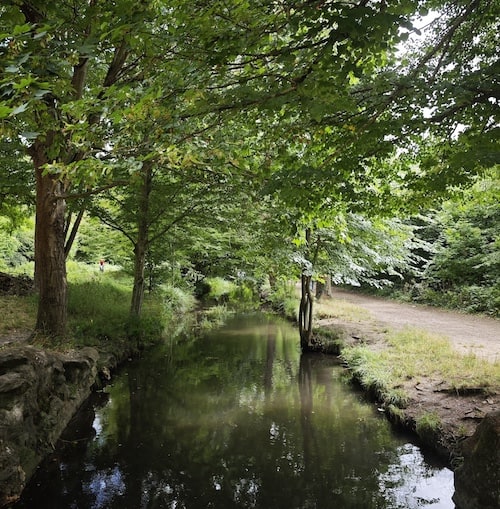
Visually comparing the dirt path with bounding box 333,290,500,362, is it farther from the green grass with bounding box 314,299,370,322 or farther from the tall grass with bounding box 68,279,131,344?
the tall grass with bounding box 68,279,131,344

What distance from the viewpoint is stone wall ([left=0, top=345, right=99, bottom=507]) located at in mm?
5110

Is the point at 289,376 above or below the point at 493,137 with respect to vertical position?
below

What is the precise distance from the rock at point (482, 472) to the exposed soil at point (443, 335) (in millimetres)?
1291

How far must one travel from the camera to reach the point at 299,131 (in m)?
6.18

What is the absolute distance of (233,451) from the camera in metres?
6.98

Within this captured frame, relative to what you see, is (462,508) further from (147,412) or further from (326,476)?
(147,412)

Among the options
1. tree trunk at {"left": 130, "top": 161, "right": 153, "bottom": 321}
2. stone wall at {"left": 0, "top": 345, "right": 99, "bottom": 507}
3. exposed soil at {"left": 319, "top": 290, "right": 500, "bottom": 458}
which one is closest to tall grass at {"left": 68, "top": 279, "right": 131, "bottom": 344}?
tree trunk at {"left": 130, "top": 161, "right": 153, "bottom": 321}

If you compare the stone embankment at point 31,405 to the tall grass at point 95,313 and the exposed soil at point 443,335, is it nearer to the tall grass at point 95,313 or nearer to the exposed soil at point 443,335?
the tall grass at point 95,313

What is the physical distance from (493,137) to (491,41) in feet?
4.90

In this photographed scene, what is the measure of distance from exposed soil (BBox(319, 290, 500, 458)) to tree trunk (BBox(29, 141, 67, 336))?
720 cm

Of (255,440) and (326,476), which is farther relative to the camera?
(255,440)

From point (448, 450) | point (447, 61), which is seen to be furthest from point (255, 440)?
point (447, 61)

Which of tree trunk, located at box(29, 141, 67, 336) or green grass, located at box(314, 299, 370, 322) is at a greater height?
tree trunk, located at box(29, 141, 67, 336)

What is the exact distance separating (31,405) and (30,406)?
0.13 feet
